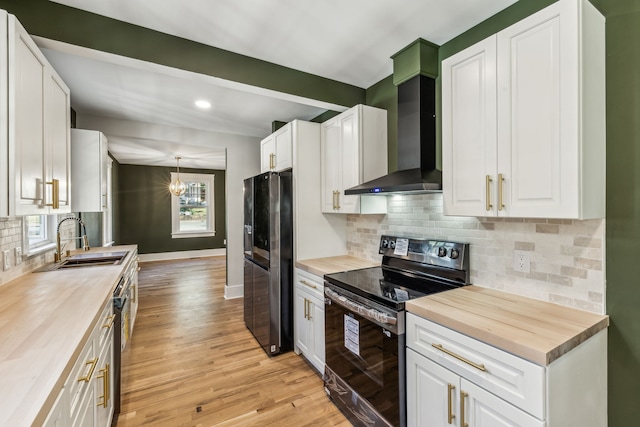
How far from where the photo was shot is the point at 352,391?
1.92m

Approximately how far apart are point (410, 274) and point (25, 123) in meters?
2.49

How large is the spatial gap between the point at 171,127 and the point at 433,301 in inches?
163

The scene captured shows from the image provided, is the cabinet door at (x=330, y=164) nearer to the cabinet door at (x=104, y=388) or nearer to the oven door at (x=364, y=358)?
the oven door at (x=364, y=358)

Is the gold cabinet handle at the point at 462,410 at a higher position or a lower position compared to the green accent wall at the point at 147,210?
lower

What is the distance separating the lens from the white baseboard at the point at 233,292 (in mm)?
4516

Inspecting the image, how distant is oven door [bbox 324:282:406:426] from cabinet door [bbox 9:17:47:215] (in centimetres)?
181

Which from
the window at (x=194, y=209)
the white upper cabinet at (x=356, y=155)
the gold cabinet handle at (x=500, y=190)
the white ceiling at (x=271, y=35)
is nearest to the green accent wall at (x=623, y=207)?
the gold cabinet handle at (x=500, y=190)

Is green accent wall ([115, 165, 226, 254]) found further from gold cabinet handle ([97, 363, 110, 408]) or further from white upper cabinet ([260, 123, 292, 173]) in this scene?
gold cabinet handle ([97, 363, 110, 408])

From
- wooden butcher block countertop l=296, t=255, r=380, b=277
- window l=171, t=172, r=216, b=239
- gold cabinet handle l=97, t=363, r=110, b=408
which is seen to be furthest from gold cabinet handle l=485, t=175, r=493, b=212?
window l=171, t=172, r=216, b=239

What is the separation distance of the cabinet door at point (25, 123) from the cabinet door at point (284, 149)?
5.94 ft

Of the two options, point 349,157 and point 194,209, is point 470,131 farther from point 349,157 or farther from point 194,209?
point 194,209

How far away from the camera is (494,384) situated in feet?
3.92

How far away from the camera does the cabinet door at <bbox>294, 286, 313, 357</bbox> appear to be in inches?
103

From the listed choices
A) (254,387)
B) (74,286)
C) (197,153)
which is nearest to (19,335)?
(74,286)
